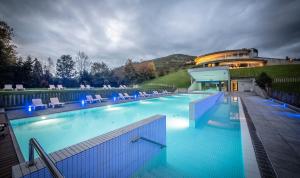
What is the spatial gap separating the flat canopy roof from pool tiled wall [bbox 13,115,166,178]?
2537 centimetres

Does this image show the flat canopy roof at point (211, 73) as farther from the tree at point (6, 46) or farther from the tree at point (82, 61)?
the tree at point (82, 61)

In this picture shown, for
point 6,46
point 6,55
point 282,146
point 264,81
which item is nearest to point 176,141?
point 282,146

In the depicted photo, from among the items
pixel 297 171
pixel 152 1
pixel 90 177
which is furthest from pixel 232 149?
pixel 152 1

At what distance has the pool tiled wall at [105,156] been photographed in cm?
192

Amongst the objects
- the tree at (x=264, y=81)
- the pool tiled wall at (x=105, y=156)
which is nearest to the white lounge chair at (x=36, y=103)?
the pool tiled wall at (x=105, y=156)

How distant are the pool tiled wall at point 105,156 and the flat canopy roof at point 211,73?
83.2ft

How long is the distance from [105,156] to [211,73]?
28.0m

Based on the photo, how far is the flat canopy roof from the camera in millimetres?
25750

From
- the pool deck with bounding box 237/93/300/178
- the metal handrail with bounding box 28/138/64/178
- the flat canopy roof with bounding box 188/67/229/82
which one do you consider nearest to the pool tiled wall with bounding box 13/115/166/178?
the metal handrail with bounding box 28/138/64/178

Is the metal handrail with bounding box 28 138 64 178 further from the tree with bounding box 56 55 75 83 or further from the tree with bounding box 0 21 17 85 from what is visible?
the tree with bounding box 56 55 75 83

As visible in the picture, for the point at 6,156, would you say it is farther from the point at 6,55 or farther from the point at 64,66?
the point at 64,66

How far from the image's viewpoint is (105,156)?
2.55 metres

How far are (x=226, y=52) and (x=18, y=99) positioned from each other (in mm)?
52058

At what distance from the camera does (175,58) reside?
105 metres
